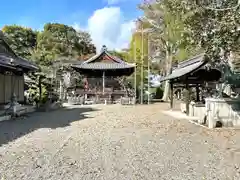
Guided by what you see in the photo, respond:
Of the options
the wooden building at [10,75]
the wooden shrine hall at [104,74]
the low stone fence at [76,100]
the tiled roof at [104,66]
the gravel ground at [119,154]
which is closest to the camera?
the gravel ground at [119,154]

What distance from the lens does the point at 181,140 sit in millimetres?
9273

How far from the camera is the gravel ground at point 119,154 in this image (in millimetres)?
5672

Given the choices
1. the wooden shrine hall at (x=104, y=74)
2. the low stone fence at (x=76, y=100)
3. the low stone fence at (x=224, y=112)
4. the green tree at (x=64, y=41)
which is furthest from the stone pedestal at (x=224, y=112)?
the green tree at (x=64, y=41)

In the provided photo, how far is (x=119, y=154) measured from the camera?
24.1 feet

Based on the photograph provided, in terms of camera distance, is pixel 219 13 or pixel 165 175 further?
pixel 219 13

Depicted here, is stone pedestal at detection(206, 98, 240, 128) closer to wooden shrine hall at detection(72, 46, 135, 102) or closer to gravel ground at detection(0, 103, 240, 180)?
gravel ground at detection(0, 103, 240, 180)

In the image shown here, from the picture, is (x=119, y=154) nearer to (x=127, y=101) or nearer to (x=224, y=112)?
(x=224, y=112)

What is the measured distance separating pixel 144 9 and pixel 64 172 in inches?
1214

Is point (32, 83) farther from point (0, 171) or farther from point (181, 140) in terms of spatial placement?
point (0, 171)

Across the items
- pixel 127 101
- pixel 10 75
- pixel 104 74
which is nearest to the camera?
pixel 10 75

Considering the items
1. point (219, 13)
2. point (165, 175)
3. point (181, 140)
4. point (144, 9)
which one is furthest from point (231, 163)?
point (144, 9)

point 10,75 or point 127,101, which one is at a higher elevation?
point 10,75

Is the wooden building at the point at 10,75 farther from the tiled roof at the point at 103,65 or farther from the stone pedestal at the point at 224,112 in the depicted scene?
the tiled roof at the point at 103,65

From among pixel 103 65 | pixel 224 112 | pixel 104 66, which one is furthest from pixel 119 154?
pixel 103 65
